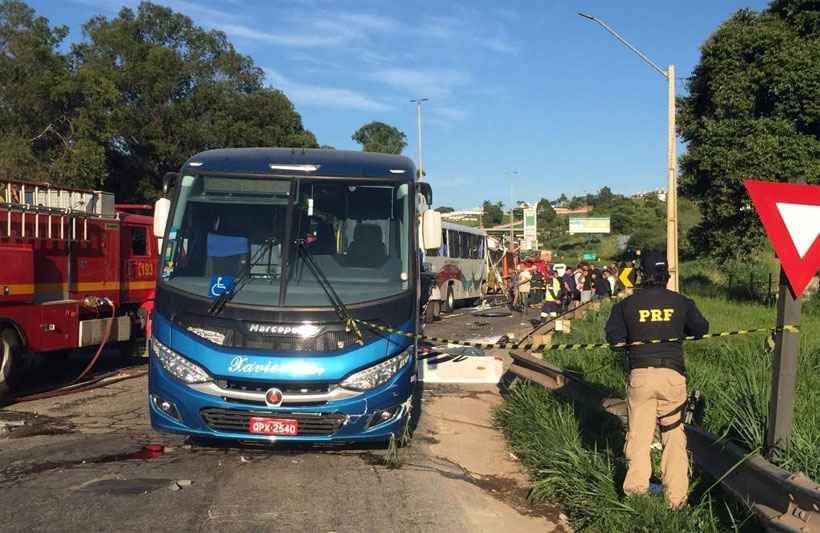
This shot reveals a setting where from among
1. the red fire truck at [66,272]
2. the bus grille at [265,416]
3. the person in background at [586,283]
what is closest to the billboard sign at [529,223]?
the person in background at [586,283]

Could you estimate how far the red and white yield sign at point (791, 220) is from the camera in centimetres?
497

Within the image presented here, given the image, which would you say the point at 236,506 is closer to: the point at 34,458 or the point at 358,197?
the point at 34,458

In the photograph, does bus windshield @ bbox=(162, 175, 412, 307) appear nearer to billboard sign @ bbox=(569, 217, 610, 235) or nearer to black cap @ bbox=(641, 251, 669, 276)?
black cap @ bbox=(641, 251, 669, 276)

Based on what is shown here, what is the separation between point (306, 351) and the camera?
664 centimetres

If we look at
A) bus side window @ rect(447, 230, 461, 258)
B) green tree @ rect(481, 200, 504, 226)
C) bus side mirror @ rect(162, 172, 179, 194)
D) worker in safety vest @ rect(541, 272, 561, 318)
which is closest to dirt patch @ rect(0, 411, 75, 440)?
bus side mirror @ rect(162, 172, 179, 194)

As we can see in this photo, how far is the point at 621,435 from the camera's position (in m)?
7.32

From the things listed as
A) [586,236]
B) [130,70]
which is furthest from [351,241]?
[586,236]

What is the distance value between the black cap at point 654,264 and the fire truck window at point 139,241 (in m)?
10.4

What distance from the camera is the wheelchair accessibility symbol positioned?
6.89m

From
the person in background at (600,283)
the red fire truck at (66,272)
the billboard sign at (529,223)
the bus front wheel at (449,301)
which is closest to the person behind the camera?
the red fire truck at (66,272)

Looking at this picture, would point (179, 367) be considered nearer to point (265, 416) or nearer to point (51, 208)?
point (265, 416)

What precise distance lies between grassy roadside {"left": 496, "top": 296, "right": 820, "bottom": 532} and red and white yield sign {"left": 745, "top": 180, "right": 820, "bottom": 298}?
1.20 metres

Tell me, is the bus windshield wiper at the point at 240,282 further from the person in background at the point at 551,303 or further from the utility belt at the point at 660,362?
the person in background at the point at 551,303

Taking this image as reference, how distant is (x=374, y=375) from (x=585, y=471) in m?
1.89
